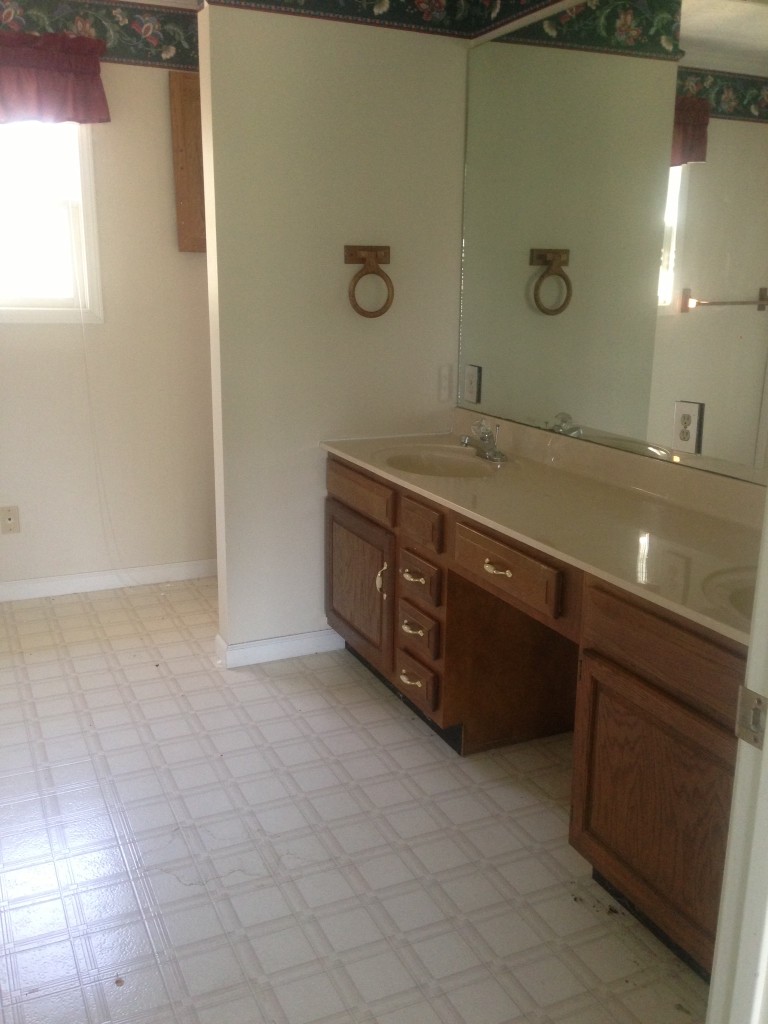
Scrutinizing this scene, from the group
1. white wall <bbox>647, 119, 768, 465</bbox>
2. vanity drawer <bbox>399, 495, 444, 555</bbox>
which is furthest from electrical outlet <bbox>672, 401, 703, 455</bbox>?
vanity drawer <bbox>399, 495, 444, 555</bbox>

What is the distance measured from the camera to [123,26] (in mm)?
3463

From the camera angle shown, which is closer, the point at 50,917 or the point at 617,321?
the point at 50,917

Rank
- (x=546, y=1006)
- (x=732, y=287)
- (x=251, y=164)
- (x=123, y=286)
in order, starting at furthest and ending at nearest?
(x=123, y=286) < (x=251, y=164) < (x=732, y=287) < (x=546, y=1006)

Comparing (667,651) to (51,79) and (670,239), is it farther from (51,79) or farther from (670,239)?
(51,79)

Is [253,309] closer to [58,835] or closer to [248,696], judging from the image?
[248,696]

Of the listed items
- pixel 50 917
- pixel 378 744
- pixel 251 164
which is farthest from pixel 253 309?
pixel 50 917

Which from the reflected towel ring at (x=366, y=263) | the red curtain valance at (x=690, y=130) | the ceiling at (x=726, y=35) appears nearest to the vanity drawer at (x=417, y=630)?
the reflected towel ring at (x=366, y=263)

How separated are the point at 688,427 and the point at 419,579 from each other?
2.77 feet

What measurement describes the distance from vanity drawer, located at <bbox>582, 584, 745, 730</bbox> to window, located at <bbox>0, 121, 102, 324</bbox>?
265 centimetres

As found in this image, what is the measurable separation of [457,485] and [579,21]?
1392mm

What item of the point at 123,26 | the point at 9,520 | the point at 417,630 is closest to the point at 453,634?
the point at 417,630

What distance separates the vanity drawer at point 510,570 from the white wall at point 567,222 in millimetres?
583

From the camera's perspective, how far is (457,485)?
254 centimetres

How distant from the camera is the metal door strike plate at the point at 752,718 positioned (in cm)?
82
